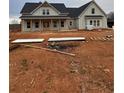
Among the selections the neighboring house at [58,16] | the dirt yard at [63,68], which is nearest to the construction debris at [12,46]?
the dirt yard at [63,68]

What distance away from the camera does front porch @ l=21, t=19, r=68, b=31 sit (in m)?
2.25

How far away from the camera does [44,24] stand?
2.27m

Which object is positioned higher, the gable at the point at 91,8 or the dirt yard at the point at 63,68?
the gable at the point at 91,8

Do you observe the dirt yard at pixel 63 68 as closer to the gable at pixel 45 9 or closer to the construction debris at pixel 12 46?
the construction debris at pixel 12 46

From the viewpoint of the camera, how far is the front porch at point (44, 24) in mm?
2248

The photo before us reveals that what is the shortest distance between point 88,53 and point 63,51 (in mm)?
200

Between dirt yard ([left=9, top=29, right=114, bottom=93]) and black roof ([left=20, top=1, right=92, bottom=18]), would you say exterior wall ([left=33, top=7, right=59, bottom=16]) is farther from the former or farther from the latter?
dirt yard ([left=9, top=29, right=114, bottom=93])

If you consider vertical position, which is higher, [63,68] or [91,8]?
[91,8]

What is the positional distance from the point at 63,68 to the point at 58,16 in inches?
16.0

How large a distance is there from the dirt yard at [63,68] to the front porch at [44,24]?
41 millimetres

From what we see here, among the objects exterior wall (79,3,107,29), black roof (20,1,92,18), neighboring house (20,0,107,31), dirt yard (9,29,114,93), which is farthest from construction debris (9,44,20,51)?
exterior wall (79,3,107,29)

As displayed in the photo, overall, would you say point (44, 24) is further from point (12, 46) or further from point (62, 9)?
point (12, 46)

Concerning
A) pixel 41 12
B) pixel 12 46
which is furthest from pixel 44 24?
pixel 12 46
